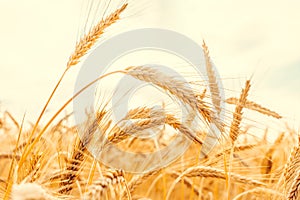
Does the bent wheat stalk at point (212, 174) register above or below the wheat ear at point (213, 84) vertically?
below

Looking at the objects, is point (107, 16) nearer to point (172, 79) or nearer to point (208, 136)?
point (172, 79)

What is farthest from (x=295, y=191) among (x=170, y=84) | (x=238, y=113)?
(x=238, y=113)

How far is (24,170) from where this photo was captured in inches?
64.1

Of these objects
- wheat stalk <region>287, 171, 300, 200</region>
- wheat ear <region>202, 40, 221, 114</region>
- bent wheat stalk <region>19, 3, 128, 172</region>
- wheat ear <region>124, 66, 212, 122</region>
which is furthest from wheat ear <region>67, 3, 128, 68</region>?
wheat stalk <region>287, 171, 300, 200</region>

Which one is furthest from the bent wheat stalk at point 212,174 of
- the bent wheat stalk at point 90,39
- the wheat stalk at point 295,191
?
the bent wheat stalk at point 90,39

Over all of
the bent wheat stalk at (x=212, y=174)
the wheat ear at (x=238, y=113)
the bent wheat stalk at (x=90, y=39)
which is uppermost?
the bent wheat stalk at (x=90, y=39)

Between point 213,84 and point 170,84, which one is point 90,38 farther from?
point 213,84

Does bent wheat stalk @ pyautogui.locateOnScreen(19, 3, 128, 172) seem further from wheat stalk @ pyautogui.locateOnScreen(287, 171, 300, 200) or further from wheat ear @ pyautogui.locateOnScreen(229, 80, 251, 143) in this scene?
wheat stalk @ pyautogui.locateOnScreen(287, 171, 300, 200)

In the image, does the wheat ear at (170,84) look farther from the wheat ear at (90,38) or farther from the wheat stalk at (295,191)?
the wheat stalk at (295,191)

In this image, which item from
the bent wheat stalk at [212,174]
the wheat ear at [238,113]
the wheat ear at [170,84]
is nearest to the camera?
the wheat ear at [170,84]

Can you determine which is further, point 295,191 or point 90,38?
point 90,38

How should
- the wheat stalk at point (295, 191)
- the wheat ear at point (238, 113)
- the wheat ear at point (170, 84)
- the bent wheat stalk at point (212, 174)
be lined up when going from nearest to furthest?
1. the wheat stalk at point (295, 191)
2. the wheat ear at point (170, 84)
3. the bent wheat stalk at point (212, 174)
4. the wheat ear at point (238, 113)

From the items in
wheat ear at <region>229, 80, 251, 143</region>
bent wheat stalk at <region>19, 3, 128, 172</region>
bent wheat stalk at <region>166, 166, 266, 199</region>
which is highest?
bent wheat stalk at <region>19, 3, 128, 172</region>

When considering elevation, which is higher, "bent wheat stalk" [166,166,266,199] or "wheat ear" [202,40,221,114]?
"wheat ear" [202,40,221,114]
